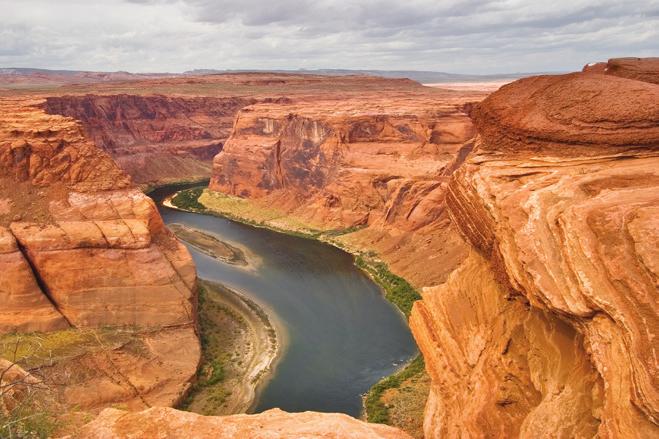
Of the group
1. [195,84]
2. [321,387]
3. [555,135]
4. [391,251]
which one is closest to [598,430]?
[555,135]

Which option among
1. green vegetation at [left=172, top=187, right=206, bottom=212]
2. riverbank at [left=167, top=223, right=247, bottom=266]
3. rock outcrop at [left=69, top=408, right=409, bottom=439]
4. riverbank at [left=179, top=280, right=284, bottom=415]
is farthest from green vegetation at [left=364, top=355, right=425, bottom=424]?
green vegetation at [left=172, top=187, right=206, bottom=212]

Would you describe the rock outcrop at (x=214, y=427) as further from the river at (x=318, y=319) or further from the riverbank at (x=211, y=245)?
the riverbank at (x=211, y=245)

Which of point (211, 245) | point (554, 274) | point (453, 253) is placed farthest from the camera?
point (211, 245)

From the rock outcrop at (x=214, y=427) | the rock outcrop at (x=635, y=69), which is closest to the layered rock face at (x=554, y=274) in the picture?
the rock outcrop at (x=635, y=69)

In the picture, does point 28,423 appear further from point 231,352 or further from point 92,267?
point 231,352

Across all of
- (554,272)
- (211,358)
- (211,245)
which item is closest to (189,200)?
(211,245)

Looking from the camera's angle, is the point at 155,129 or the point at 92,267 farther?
the point at 155,129
